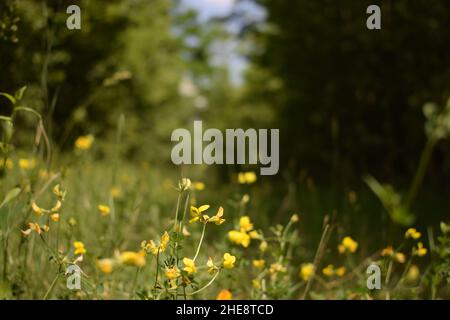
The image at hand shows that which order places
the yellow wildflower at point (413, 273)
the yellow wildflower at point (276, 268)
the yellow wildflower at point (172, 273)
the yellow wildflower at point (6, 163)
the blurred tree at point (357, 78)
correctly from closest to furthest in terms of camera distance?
the yellow wildflower at point (172, 273)
the yellow wildflower at point (6, 163)
the yellow wildflower at point (276, 268)
the yellow wildflower at point (413, 273)
the blurred tree at point (357, 78)

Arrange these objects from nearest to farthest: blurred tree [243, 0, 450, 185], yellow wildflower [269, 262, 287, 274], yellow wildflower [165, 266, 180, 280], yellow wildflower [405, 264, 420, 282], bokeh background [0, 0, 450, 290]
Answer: yellow wildflower [165, 266, 180, 280] < yellow wildflower [269, 262, 287, 274] < yellow wildflower [405, 264, 420, 282] < bokeh background [0, 0, 450, 290] < blurred tree [243, 0, 450, 185]

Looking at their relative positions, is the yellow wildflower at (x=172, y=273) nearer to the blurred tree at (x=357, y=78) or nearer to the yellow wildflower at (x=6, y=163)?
the yellow wildflower at (x=6, y=163)

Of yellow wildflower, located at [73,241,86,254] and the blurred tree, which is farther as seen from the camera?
the blurred tree

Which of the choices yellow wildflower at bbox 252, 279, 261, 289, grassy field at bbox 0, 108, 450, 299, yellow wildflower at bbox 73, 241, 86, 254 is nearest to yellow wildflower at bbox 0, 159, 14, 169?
grassy field at bbox 0, 108, 450, 299

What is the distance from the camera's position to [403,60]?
537 cm

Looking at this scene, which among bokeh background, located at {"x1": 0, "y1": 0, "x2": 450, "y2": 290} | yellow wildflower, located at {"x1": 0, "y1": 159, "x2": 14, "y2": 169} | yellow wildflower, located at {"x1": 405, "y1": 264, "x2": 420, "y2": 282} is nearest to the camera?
yellow wildflower, located at {"x1": 0, "y1": 159, "x2": 14, "y2": 169}

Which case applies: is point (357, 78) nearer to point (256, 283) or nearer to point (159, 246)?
point (256, 283)

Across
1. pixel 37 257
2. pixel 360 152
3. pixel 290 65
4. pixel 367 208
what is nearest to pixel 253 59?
pixel 290 65

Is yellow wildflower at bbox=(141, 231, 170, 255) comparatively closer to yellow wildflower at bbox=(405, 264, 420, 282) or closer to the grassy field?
the grassy field

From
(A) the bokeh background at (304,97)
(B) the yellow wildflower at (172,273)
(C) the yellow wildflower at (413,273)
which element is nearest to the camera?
(B) the yellow wildflower at (172,273)

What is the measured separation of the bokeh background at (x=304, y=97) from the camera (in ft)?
13.6

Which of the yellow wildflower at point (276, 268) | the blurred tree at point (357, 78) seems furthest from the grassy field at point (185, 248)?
the blurred tree at point (357, 78)

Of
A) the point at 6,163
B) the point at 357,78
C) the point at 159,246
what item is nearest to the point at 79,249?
the point at 159,246

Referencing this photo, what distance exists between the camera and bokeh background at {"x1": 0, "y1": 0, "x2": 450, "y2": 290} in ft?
13.6
